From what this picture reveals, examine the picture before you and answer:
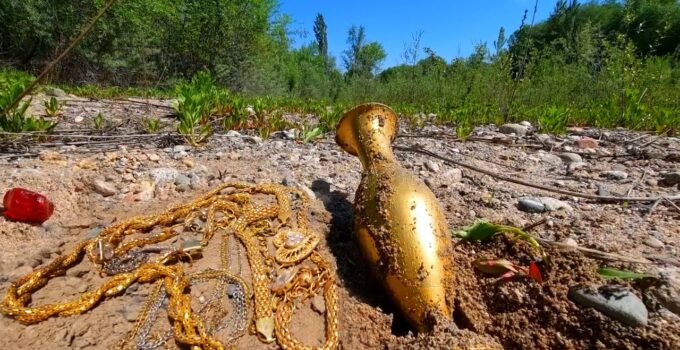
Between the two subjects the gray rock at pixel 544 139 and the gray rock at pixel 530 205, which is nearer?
the gray rock at pixel 530 205

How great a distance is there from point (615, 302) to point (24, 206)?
2535mm

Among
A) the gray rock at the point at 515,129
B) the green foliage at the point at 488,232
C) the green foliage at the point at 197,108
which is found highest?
the green foliage at the point at 197,108

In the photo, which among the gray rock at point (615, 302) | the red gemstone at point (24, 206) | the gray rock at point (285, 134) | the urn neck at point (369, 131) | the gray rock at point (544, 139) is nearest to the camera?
the gray rock at point (615, 302)

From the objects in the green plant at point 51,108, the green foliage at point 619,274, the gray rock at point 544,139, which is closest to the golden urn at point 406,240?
the green foliage at point 619,274

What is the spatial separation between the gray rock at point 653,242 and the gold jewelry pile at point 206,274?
4.82ft

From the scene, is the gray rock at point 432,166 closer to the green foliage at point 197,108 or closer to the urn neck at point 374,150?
the urn neck at point 374,150

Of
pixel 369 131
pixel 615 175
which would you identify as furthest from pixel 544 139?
pixel 369 131

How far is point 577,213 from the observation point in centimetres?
220

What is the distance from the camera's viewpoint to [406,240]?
1.45 m

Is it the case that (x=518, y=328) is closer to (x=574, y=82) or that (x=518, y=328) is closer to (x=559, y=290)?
(x=559, y=290)

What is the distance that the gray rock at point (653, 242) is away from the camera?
5.71ft

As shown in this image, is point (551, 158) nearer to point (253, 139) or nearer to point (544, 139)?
point (544, 139)

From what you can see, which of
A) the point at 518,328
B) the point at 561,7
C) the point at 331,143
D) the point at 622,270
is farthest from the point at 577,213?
the point at 561,7

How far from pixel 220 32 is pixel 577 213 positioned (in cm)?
2196
